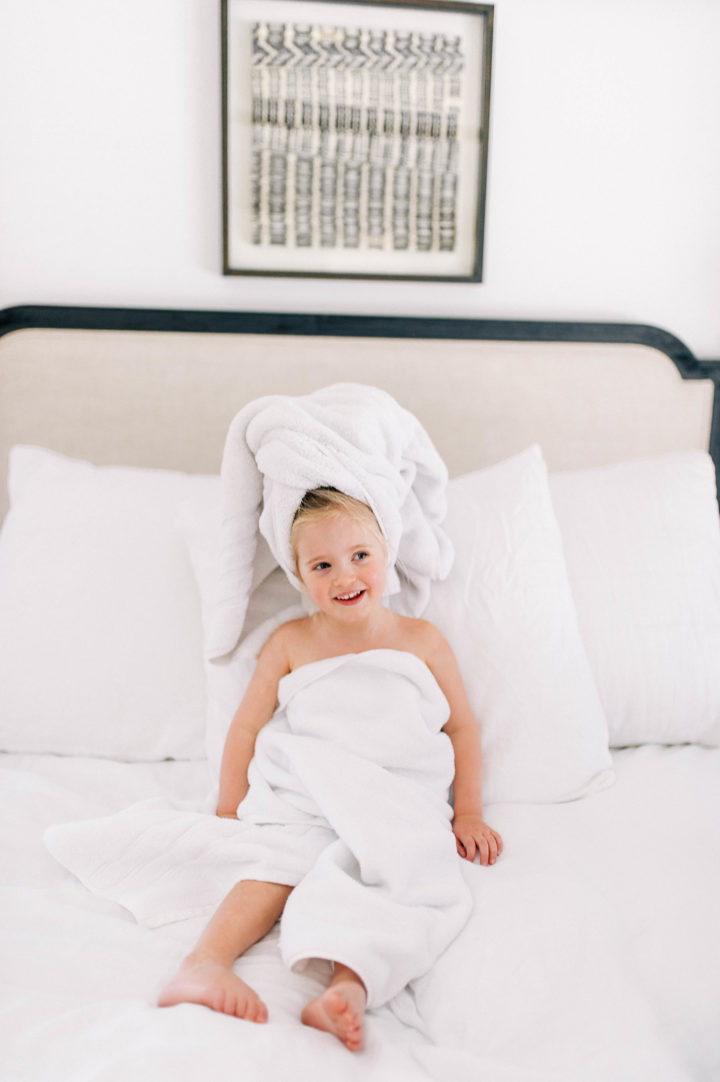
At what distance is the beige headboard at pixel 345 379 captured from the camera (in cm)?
176

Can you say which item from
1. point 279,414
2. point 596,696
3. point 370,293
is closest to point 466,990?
point 596,696

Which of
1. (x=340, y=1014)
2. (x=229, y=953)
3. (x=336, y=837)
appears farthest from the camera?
(x=336, y=837)

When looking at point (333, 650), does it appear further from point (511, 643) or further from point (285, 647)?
point (511, 643)

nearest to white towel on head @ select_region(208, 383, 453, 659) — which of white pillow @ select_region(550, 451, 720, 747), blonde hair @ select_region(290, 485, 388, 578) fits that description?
blonde hair @ select_region(290, 485, 388, 578)

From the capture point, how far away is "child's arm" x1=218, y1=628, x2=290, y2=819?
1217 mm

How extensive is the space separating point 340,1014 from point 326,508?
0.64 metres

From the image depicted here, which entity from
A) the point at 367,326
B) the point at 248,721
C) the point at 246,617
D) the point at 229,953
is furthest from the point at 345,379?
the point at 229,953

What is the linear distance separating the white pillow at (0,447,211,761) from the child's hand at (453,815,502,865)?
49 centimetres

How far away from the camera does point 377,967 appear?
2.85 ft

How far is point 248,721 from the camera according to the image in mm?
1248

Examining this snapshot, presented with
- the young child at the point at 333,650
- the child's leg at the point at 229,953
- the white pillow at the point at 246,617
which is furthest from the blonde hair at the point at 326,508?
the child's leg at the point at 229,953

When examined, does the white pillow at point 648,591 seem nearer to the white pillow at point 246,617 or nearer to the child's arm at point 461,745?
the child's arm at point 461,745

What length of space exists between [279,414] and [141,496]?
47cm

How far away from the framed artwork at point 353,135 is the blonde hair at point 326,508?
848 millimetres
